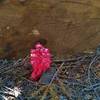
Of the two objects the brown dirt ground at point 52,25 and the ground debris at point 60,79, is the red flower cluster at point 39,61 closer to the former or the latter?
the ground debris at point 60,79

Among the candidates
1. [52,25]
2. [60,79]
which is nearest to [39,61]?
[60,79]

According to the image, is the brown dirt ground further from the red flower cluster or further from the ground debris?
the red flower cluster

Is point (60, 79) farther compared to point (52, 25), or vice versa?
A: point (52, 25)

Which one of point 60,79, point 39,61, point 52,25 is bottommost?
point 60,79

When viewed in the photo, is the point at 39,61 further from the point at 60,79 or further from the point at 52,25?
the point at 52,25

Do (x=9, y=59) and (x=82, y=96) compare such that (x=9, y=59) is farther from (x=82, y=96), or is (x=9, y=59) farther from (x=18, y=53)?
(x=82, y=96)

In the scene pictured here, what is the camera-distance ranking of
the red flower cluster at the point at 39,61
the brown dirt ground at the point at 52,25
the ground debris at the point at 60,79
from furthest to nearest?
the brown dirt ground at the point at 52,25, the red flower cluster at the point at 39,61, the ground debris at the point at 60,79

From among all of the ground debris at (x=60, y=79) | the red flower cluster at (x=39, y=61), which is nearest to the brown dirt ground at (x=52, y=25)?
the ground debris at (x=60, y=79)

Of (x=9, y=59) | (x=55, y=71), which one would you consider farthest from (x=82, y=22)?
(x=9, y=59)

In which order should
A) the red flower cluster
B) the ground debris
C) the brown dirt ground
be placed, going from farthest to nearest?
the brown dirt ground → the red flower cluster → the ground debris

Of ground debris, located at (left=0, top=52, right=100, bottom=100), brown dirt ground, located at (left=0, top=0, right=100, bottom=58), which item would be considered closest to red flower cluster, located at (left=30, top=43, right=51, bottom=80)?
ground debris, located at (left=0, top=52, right=100, bottom=100)

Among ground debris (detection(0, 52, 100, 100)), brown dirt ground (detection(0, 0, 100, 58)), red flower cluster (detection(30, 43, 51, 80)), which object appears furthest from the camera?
brown dirt ground (detection(0, 0, 100, 58))
